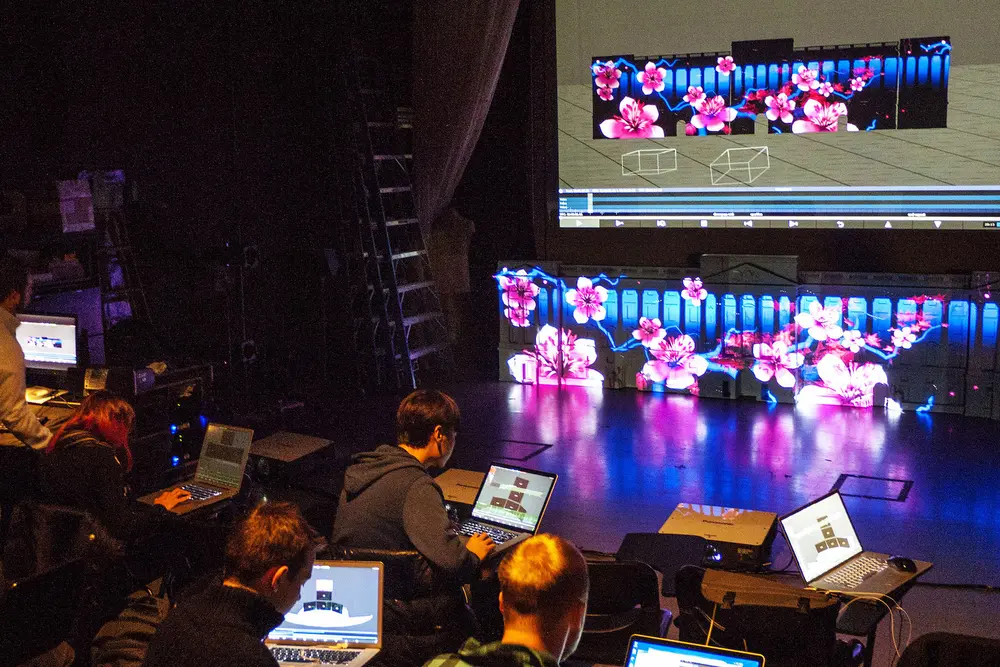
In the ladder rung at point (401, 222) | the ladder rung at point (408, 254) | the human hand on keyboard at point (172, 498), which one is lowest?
the human hand on keyboard at point (172, 498)

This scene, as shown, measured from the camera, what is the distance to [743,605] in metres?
2.99

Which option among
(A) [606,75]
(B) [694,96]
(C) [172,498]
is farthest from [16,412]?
(B) [694,96]

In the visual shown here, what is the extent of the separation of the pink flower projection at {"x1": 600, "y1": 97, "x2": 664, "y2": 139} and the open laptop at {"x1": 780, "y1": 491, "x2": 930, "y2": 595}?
467 cm

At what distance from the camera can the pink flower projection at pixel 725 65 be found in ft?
25.0

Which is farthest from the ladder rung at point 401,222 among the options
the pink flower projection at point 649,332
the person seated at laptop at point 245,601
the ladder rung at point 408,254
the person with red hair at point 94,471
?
the person seated at laptop at point 245,601

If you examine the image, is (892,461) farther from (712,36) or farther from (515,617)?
(515,617)

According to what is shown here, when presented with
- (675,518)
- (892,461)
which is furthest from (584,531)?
(892,461)

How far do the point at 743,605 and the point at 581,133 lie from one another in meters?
5.73

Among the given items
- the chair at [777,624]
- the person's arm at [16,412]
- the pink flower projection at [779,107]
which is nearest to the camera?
the chair at [777,624]

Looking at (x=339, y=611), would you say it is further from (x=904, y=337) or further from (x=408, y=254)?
(x=408, y=254)

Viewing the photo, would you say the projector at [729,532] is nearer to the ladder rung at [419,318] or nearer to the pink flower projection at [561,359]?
the pink flower projection at [561,359]

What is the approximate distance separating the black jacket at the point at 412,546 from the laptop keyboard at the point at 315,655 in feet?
0.83

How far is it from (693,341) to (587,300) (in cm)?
90

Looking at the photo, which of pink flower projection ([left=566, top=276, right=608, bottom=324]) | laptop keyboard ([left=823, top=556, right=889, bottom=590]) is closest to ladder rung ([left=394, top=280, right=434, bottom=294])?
pink flower projection ([left=566, top=276, right=608, bottom=324])
